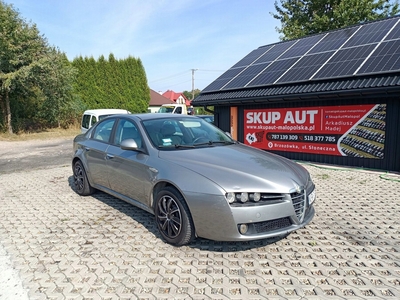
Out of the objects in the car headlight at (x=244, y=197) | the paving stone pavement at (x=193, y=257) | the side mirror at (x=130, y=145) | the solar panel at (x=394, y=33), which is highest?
the solar panel at (x=394, y=33)

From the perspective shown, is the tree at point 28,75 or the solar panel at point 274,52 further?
the tree at point 28,75

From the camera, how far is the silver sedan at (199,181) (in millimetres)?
2916

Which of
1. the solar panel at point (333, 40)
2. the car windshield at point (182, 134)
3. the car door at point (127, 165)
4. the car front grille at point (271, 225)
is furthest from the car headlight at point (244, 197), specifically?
the solar panel at point (333, 40)

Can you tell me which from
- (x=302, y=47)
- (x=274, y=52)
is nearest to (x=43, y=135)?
(x=274, y=52)

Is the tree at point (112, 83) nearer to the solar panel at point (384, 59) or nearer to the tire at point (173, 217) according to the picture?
the solar panel at point (384, 59)

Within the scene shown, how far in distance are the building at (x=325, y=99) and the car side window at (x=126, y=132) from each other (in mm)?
5347

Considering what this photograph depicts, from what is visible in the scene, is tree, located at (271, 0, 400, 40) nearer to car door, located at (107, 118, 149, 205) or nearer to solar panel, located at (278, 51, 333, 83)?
solar panel, located at (278, 51, 333, 83)

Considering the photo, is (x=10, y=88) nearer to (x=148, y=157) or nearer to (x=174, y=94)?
(x=148, y=157)

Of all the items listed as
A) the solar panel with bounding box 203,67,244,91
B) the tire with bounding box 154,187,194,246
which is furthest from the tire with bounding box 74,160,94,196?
the solar panel with bounding box 203,67,244,91

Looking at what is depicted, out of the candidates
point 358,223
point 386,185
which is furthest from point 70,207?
point 386,185

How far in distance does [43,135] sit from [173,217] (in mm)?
20008

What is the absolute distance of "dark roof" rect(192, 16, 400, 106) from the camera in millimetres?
6984

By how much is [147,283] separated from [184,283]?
1.16 ft

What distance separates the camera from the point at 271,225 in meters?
3.01
